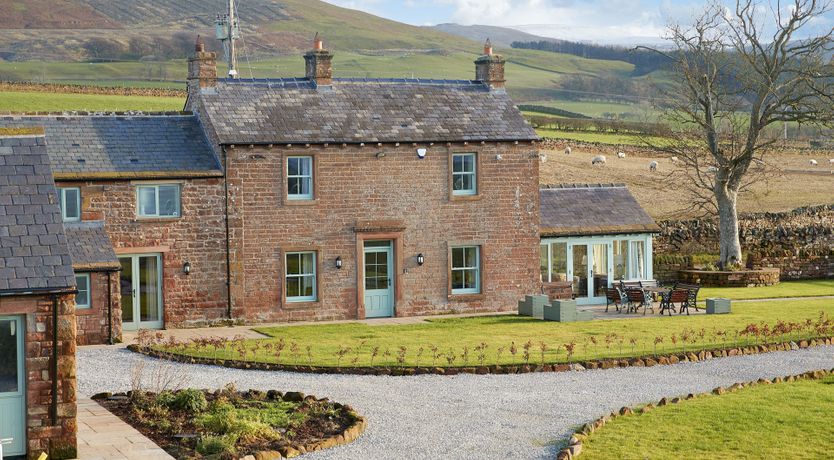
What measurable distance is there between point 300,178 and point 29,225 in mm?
17559

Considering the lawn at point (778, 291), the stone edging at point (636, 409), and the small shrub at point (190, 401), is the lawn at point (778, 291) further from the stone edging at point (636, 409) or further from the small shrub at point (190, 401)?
the small shrub at point (190, 401)

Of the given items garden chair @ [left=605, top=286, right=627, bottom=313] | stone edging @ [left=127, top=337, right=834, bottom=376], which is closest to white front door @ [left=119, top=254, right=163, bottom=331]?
stone edging @ [left=127, top=337, right=834, bottom=376]

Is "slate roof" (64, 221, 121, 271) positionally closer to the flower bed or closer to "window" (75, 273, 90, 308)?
"window" (75, 273, 90, 308)

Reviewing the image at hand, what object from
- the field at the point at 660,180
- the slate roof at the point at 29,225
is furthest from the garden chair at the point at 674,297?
the slate roof at the point at 29,225

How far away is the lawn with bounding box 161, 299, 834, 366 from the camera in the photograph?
86.3ft

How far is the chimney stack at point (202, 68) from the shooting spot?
114 feet

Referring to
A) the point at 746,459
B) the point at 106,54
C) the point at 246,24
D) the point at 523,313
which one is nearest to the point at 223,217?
the point at 523,313

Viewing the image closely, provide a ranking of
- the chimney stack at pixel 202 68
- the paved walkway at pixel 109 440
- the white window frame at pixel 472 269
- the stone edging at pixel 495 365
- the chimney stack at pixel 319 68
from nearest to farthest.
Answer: the paved walkway at pixel 109 440 < the stone edging at pixel 495 365 < the chimney stack at pixel 202 68 < the chimney stack at pixel 319 68 < the white window frame at pixel 472 269

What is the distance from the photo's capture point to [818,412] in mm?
20125

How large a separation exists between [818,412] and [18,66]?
9971 cm

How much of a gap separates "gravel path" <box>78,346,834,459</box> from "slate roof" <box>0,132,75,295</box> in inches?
175

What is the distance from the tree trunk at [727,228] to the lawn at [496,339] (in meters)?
9.22

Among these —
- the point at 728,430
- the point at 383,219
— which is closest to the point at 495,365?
the point at 728,430

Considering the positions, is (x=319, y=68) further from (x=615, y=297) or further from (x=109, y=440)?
(x=109, y=440)
